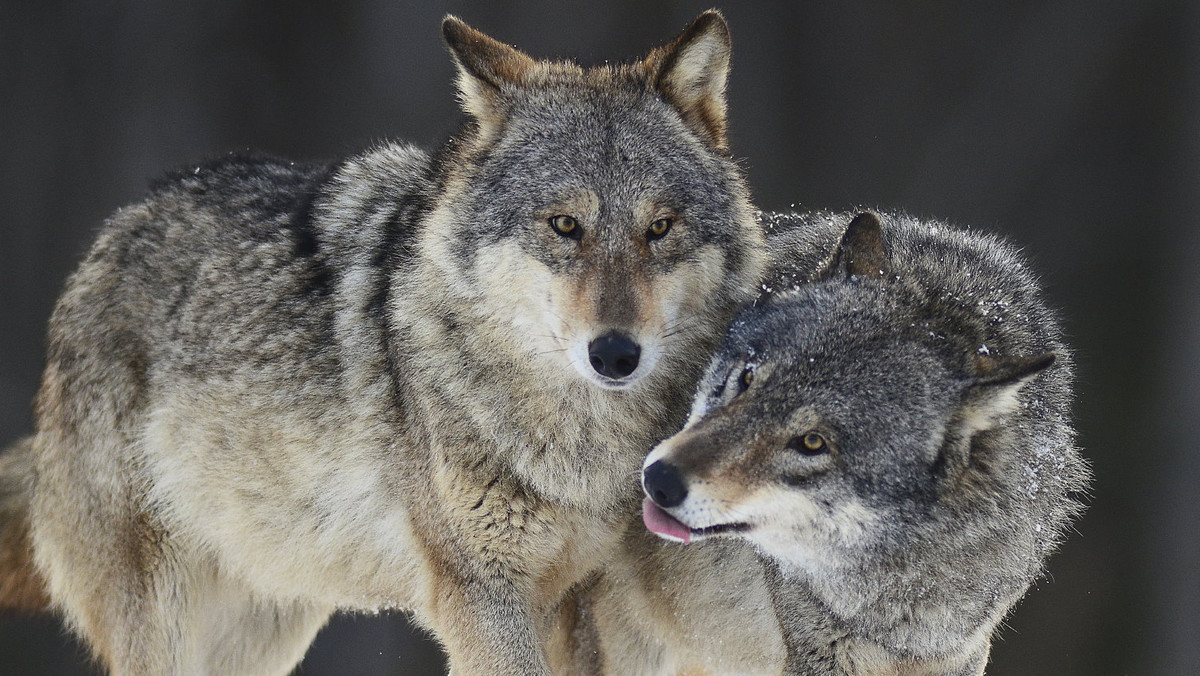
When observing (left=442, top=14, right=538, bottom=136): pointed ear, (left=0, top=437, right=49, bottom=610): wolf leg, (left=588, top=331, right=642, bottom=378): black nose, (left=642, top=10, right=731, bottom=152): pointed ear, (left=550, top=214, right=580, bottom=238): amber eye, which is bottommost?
(left=0, top=437, right=49, bottom=610): wolf leg

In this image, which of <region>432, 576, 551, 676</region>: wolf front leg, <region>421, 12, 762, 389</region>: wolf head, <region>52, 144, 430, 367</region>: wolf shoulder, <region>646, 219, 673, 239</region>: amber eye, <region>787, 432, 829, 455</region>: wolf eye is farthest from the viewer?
<region>52, 144, 430, 367</region>: wolf shoulder

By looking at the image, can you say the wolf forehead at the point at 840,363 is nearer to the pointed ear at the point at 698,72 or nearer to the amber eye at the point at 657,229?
the amber eye at the point at 657,229

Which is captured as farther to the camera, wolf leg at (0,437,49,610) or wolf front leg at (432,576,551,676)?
wolf leg at (0,437,49,610)

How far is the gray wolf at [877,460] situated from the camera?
323cm

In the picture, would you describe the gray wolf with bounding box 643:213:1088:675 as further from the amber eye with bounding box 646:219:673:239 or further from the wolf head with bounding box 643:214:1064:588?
the amber eye with bounding box 646:219:673:239

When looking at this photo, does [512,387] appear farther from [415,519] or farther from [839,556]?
[839,556]

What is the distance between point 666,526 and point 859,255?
121cm

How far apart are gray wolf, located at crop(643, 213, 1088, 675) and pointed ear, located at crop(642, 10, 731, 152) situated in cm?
61

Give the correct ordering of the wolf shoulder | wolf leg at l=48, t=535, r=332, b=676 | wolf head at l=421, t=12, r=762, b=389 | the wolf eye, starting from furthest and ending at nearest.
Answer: wolf leg at l=48, t=535, r=332, b=676, the wolf shoulder, wolf head at l=421, t=12, r=762, b=389, the wolf eye

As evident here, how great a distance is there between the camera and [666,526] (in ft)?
10.6

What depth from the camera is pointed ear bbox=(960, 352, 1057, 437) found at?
126 inches

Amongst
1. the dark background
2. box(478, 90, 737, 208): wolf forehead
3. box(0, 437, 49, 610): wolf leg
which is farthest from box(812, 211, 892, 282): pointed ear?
the dark background

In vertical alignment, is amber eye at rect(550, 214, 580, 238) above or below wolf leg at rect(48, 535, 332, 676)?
above

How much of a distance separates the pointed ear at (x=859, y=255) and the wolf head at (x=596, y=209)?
261 millimetres
